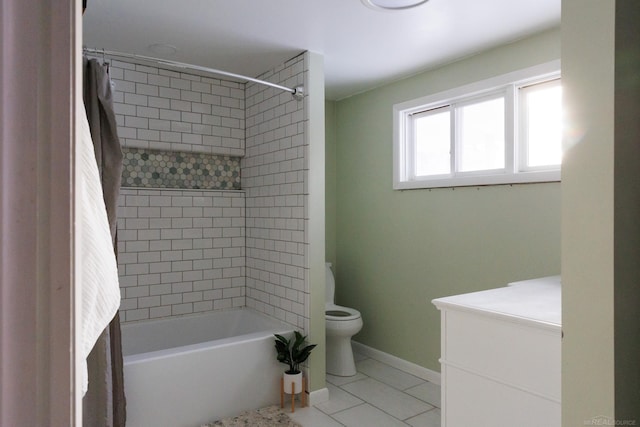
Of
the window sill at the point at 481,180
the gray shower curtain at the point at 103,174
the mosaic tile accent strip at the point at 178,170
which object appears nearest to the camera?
the gray shower curtain at the point at 103,174

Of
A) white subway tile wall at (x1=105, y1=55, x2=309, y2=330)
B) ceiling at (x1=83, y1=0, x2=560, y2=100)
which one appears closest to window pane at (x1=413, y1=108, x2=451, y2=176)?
ceiling at (x1=83, y1=0, x2=560, y2=100)

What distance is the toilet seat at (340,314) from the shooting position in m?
3.44

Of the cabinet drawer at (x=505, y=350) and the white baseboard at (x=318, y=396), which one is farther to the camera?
the white baseboard at (x=318, y=396)

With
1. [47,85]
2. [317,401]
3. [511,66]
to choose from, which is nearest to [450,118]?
[511,66]

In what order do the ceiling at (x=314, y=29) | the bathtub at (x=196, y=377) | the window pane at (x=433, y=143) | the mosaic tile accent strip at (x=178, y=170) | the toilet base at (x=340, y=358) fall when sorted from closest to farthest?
1. the ceiling at (x=314, y=29)
2. the bathtub at (x=196, y=377)
3. the mosaic tile accent strip at (x=178, y=170)
4. the window pane at (x=433, y=143)
5. the toilet base at (x=340, y=358)

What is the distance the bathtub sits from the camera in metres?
2.43

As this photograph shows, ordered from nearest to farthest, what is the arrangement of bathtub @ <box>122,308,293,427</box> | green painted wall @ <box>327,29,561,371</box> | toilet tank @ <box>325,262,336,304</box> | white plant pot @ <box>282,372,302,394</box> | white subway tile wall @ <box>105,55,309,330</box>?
bathtub @ <box>122,308,293,427</box> → green painted wall @ <box>327,29,561,371</box> → white plant pot @ <box>282,372,302,394</box> → white subway tile wall @ <box>105,55,309,330</box> → toilet tank @ <box>325,262,336,304</box>

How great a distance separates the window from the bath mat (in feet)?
6.51

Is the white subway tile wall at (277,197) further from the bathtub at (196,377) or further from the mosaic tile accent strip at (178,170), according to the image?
the bathtub at (196,377)

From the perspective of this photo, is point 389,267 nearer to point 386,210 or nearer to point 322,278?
point 386,210

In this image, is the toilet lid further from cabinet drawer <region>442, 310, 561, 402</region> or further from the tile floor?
cabinet drawer <region>442, 310, 561, 402</region>

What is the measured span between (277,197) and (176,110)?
1.08m

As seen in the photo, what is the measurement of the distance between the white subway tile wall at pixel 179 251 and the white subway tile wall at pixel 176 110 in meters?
0.40

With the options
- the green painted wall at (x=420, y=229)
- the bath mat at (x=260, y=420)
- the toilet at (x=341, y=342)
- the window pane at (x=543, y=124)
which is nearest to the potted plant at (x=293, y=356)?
the bath mat at (x=260, y=420)
